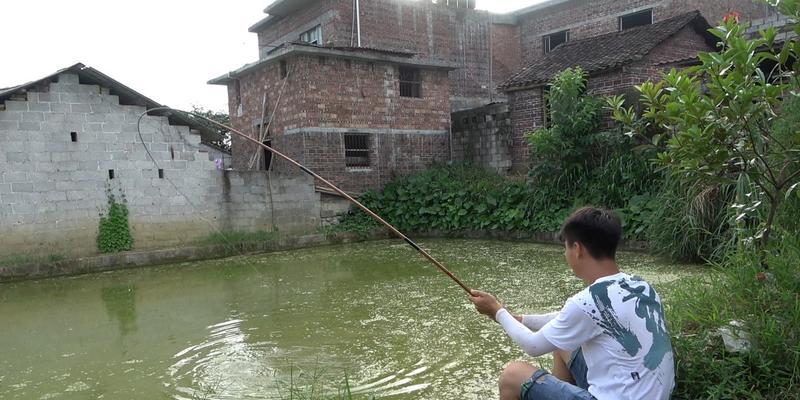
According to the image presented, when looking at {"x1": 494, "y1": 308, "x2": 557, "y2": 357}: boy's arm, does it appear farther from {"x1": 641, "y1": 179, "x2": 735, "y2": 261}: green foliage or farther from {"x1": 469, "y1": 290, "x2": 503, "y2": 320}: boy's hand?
{"x1": 641, "y1": 179, "x2": 735, "y2": 261}: green foliage

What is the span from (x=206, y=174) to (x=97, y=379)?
6335mm

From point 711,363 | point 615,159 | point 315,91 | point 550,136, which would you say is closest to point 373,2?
point 315,91

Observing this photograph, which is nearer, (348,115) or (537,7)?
(348,115)

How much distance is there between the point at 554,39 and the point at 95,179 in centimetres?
1325

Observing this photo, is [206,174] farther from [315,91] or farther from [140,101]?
[315,91]

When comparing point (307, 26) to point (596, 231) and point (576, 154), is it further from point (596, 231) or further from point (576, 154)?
point (596, 231)

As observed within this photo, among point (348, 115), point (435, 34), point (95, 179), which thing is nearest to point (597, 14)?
point (435, 34)

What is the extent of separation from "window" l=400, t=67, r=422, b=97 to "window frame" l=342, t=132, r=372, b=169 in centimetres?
151

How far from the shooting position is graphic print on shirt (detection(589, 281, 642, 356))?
1.73 metres

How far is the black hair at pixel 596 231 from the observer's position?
5.93ft

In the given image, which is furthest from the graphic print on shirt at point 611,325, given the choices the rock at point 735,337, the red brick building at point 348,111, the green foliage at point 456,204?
the red brick building at point 348,111

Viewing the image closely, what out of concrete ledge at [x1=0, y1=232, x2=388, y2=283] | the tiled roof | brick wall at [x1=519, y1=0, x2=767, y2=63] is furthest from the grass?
brick wall at [x1=519, y1=0, x2=767, y2=63]

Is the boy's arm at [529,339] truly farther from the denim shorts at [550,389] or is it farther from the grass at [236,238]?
the grass at [236,238]

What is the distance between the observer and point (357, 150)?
38.9 feet
